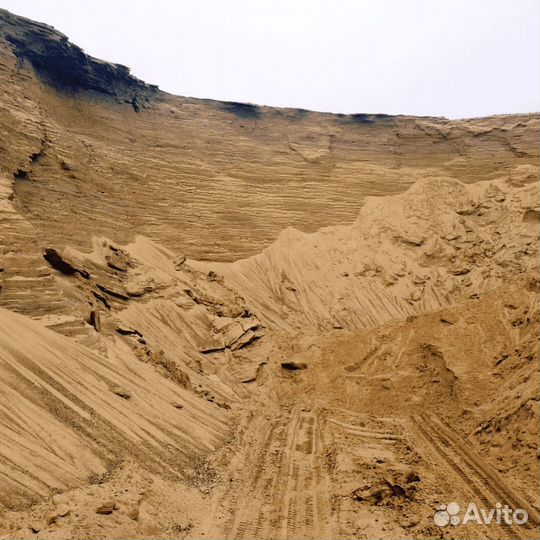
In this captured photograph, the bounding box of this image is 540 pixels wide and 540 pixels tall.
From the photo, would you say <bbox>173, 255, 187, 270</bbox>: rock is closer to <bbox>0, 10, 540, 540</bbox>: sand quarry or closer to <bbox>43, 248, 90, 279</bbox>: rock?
<bbox>0, 10, 540, 540</bbox>: sand quarry

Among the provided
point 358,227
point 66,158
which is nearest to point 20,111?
point 66,158

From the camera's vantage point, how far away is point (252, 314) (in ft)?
57.6

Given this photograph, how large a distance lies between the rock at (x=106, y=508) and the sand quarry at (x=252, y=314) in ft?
0.12

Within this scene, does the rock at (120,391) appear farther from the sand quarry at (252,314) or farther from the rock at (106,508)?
the rock at (106,508)

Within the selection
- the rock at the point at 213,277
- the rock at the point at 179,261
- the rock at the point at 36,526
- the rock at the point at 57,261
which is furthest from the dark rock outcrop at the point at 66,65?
the rock at the point at 36,526

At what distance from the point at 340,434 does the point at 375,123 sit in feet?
65.9

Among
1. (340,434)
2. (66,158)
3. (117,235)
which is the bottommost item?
(340,434)

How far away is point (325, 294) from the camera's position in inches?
780

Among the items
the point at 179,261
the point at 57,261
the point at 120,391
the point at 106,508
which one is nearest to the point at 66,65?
the point at 179,261

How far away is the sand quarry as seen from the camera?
25.5 feet

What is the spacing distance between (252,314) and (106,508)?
36.7 feet

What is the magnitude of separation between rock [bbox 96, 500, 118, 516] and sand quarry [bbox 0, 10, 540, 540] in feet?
0.12

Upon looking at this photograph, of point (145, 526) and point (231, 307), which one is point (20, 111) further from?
point (145, 526)

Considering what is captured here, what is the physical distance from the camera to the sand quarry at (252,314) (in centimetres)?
776
